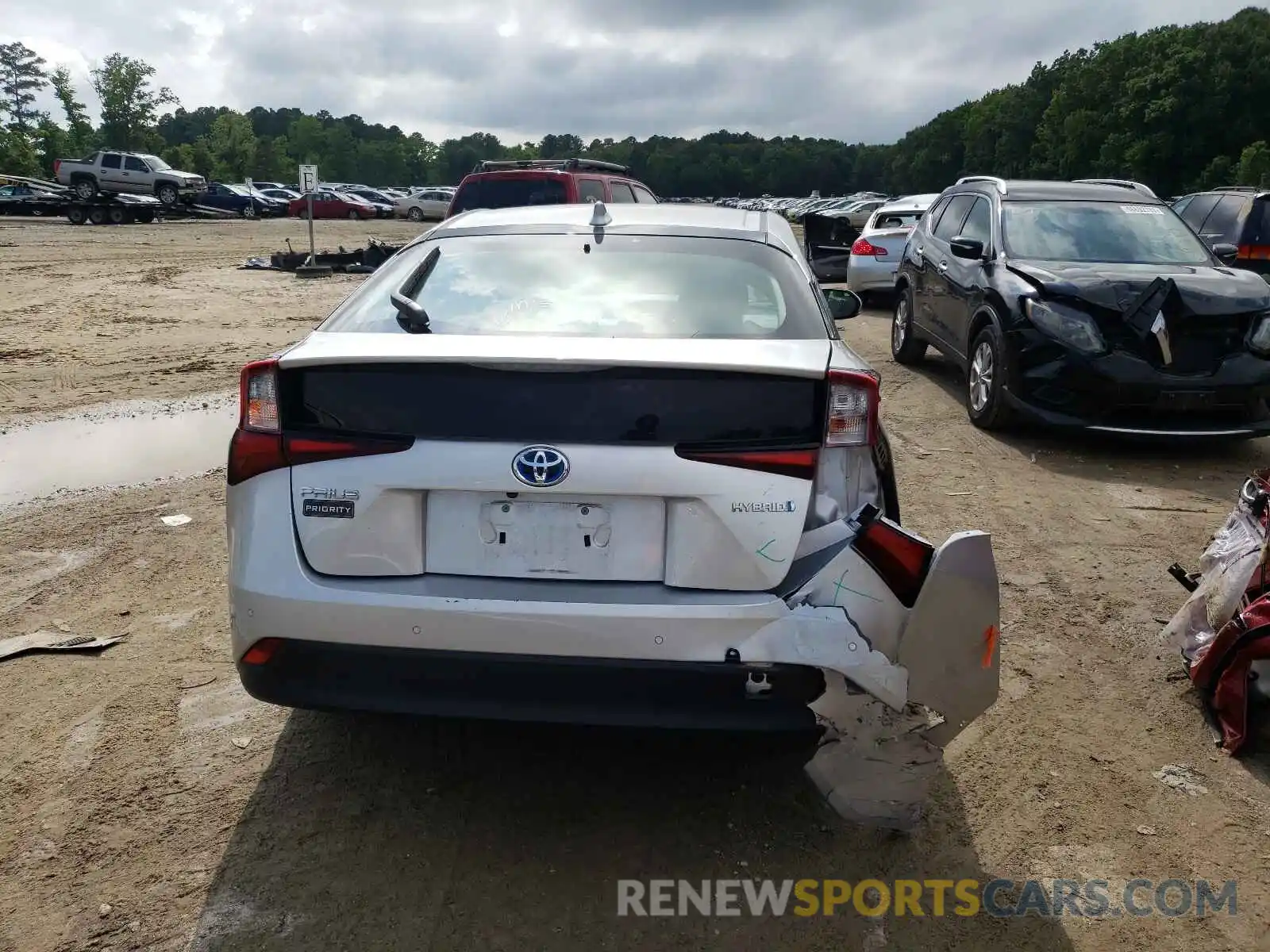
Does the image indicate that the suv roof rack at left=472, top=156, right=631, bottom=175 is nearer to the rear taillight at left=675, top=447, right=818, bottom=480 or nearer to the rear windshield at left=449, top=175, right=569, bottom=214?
the rear windshield at left=449, top=175, right=569, bottom=214

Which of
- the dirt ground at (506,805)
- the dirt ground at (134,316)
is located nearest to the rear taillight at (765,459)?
the dirt ground at (506,805)

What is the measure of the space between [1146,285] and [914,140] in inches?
5086

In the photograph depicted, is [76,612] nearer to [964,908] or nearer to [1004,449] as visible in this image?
[964,908]

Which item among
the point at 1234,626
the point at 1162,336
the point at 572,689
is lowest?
the point at 1234,626

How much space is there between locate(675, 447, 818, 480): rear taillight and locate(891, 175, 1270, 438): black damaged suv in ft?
16.4

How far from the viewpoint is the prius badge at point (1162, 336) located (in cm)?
691

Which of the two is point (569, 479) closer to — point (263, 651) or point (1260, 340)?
point (263, 651)

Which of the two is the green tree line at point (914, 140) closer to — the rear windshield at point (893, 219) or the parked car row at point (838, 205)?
the parked car row at point (838, 205)

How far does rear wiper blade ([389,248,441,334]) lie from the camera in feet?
10.1

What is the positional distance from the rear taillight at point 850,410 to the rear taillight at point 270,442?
43.8 inches

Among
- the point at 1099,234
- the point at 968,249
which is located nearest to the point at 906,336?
the point at 968,249

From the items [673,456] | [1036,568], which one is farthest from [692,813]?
[1036,568]

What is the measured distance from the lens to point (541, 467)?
104 inches

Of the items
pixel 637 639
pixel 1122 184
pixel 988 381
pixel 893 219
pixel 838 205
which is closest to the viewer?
pixel 637 639
